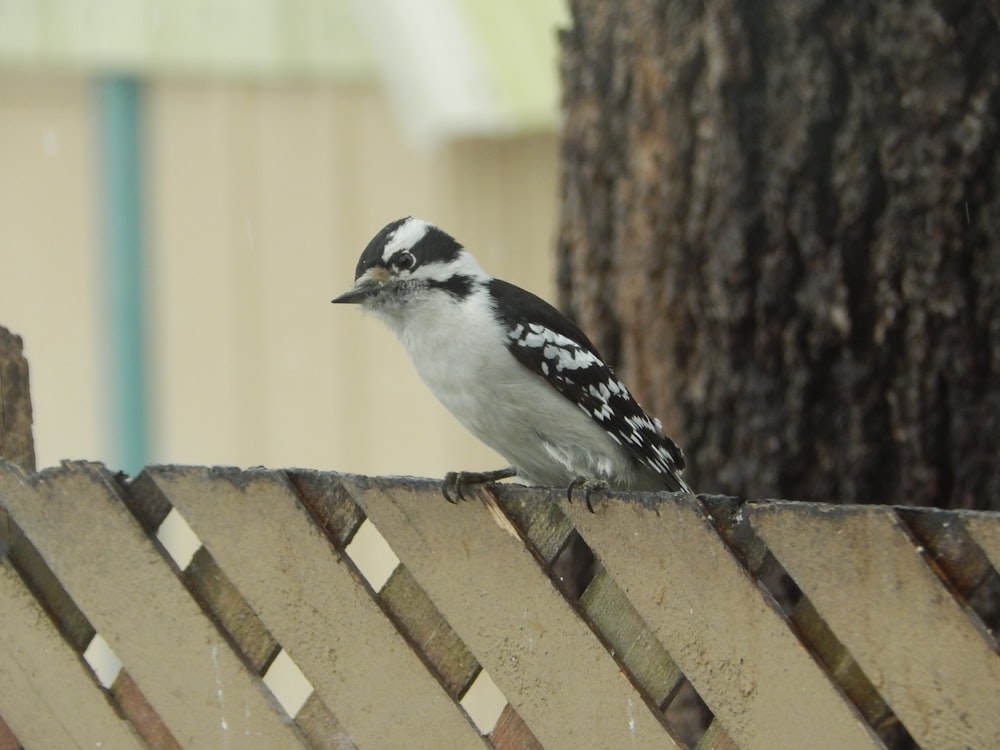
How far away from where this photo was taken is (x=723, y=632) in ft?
6.81

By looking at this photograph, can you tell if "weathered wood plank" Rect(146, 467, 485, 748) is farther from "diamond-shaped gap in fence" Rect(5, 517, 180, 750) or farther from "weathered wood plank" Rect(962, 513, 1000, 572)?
"weathered wood plank" Rect(962, 513, 1000, 572)

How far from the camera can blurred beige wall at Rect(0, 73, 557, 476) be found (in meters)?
7.72

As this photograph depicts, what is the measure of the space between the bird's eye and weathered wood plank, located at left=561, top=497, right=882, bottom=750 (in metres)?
1.65

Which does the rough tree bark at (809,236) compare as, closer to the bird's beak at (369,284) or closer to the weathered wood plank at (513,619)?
the bird's beak at (369,284)

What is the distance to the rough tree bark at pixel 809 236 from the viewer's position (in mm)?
3736

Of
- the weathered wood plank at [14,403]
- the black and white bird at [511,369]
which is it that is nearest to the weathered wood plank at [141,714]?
the weathered wood plank at [14,403]

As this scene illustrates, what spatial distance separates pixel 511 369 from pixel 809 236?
0.92 meters

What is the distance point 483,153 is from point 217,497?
18.4 ft

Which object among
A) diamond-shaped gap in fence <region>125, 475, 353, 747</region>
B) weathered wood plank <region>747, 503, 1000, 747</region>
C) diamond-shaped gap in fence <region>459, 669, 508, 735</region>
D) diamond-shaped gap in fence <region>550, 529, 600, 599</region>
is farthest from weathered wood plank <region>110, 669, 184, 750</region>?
diamond-shaped gap in fence <region>459, 669, 508, 735</region>

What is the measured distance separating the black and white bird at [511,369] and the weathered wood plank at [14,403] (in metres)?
1.04

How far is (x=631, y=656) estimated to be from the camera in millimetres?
2184

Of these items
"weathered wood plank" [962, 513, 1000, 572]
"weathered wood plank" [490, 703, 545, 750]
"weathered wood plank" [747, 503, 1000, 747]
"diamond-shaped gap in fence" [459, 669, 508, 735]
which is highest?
"weathered wood plank" [962, 513, 1000, 572]

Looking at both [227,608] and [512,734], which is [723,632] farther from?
[227,608]

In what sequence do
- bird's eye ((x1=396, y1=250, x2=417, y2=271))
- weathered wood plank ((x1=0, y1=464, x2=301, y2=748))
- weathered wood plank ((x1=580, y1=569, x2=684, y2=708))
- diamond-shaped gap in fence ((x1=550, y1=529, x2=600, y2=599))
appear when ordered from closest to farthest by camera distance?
weathered wood plank ((x1=580, y1=569, x2=684, y2=708))
weathered wood plank ((x1=0, y1=464, x2=301, y2=748))
bird's eye ((x1=396, y1=250, x2=417, y2=271))
diamond-shaped gap in fence ((x1=550, y1=529, x2=600, y2=599))
